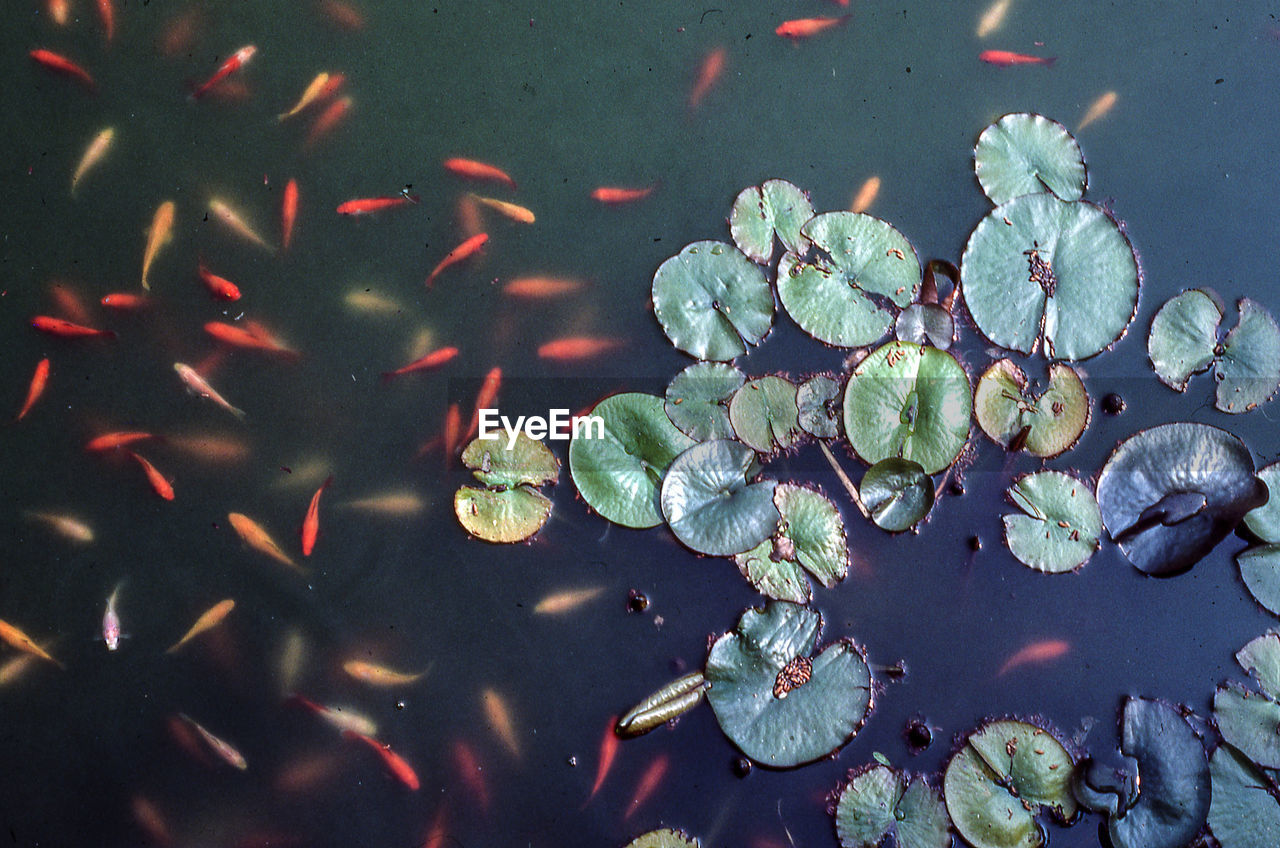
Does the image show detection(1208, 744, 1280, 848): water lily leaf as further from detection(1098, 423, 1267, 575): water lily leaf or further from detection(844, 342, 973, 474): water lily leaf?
detection(844, 342, 973, 474): water lily leaf

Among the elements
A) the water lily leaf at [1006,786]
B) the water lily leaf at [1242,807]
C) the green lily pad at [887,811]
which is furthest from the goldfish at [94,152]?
Result: the water lily leaf at [1242,807]

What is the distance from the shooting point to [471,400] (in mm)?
2057

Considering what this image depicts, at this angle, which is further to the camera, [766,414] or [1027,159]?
[1027,159]

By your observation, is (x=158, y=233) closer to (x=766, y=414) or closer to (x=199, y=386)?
(x=199, y=386)

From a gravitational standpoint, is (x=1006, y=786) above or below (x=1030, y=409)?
below

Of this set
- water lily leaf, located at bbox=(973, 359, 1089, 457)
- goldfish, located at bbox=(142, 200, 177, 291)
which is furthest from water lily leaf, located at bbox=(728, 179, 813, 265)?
goldfish, located at bbox=(142, 200, 177, 291)

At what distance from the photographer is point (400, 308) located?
2076 millimetres

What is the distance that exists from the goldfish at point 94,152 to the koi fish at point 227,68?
243 millimetres

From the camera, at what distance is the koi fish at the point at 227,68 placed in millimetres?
2102

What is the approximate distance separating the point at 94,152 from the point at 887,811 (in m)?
2.66

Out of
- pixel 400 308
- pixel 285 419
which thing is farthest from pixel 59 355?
pixel 400 308

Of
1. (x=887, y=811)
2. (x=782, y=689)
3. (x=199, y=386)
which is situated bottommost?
(x=887, y=811)

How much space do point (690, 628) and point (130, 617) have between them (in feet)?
4.67

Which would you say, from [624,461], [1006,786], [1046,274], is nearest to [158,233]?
[624,461]
